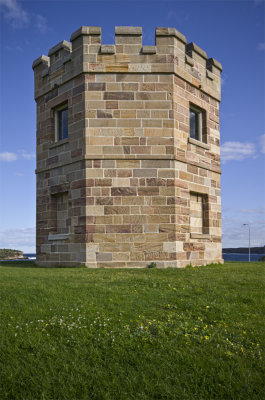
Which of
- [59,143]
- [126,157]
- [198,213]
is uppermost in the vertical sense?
[59,143]

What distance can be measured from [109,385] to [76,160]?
33.0 feet

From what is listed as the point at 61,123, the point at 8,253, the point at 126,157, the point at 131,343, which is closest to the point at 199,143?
the point at 126,157

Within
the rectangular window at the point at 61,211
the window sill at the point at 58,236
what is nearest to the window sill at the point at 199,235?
the window sill at the point at 58,236

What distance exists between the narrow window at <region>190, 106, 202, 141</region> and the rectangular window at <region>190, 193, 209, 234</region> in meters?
2.51

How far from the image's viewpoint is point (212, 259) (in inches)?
567

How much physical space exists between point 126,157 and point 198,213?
3.98 meters

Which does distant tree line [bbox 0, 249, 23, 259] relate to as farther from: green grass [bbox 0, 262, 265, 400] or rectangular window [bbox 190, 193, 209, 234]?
green grass [bbox 0, 262, 265, 400]

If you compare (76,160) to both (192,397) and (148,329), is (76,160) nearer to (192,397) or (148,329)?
(148,329)

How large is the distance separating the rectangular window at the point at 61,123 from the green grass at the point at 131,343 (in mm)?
8500

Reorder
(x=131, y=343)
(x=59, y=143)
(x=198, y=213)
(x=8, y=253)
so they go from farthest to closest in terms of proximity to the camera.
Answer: (x=8, y=253), (x=198, y=213), (x=59, y=143), (x=131, y=343)

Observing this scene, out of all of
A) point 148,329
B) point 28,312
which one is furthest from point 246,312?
point 28,312

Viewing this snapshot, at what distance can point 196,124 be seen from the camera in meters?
15.2

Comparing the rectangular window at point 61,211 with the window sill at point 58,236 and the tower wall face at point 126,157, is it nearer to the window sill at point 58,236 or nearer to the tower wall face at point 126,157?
the tower wall face at point 126,157

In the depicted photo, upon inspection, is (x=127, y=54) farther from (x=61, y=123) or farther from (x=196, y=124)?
(x=196, y=124)
